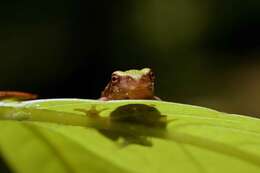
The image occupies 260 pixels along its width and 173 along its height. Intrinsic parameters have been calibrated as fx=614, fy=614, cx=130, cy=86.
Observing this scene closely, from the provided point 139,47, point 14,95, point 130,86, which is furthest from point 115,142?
point 139,47

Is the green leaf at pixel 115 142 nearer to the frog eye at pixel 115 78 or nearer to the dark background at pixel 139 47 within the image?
the frog eye at pixel 115 78

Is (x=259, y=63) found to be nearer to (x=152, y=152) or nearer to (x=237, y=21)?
(x=237, y=21)

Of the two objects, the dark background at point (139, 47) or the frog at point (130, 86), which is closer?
the frog at point (130, 86)

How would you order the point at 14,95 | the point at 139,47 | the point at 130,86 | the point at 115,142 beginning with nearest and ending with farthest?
1. the point at 115,142
2. the point at 14,95
3. the point at 130,86
4. the point at 139,47

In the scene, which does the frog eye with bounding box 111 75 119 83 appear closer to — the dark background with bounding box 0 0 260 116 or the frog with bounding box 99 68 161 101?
the frog with bounding box 99 68 161 101

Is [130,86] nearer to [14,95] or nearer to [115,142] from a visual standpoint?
[14,95]

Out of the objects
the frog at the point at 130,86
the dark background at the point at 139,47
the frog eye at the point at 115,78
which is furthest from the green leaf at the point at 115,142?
the dark background at the point at 139,47
